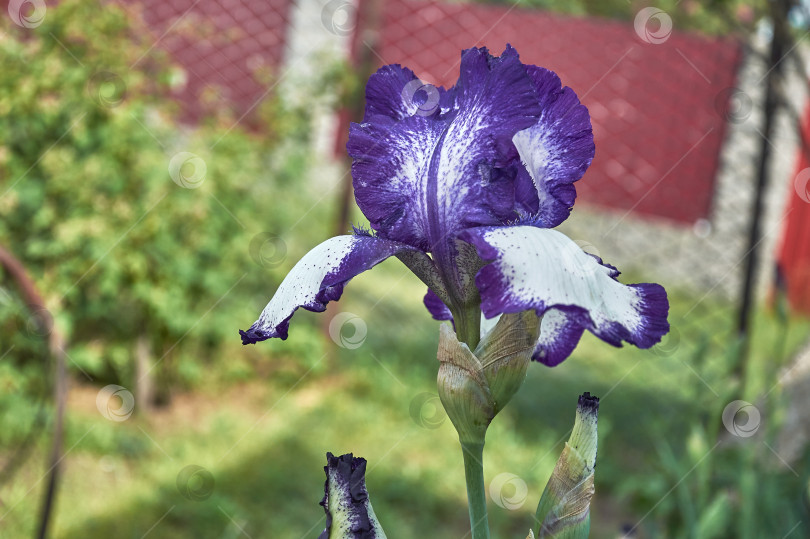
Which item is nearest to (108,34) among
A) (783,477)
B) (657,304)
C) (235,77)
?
(235,77)

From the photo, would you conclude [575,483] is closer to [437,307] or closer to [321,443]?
[437,307]

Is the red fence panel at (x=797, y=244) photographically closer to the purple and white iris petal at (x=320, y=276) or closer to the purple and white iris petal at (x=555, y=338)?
the purple and white iris petal at (x=555, y=338)

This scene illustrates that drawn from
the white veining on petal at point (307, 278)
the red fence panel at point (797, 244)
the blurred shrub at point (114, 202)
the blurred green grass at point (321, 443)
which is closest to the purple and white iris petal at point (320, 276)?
the white veining on petal at point (307, 278)

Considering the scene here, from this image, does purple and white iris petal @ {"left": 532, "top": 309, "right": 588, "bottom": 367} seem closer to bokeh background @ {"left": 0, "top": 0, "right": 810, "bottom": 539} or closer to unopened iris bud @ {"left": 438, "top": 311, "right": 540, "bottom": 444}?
unopened iris bud @ {"left": 438, "top": 311, "right": 540, "bottom": 444}

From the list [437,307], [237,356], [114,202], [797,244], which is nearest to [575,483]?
[437,307]

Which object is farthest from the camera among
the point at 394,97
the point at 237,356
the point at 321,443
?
the point at 237,356

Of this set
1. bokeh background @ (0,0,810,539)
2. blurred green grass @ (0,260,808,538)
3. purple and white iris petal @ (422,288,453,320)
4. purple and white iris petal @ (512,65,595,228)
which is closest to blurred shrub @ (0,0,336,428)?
bokeh background @ (0,0,810,539)
